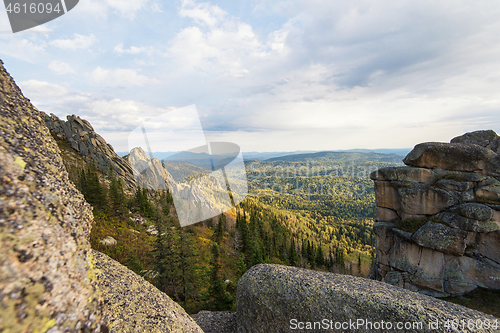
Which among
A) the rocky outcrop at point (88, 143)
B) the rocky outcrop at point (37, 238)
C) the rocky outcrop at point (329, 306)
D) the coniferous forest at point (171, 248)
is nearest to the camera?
the rocky outcrop at point (37, 238)

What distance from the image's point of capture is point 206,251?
1452 inches

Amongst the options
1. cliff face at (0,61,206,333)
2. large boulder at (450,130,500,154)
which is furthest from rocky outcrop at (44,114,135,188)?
large boulder at (450,130,500,154)

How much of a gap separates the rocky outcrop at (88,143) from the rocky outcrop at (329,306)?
63.2 meters

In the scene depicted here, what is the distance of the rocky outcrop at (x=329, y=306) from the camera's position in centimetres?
920

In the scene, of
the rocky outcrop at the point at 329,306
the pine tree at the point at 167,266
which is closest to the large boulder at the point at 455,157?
the rocky outcrop at the point at 329,306

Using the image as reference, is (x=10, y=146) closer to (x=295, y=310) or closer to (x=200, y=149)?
(x=200, y=149)

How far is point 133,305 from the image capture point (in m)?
7.00

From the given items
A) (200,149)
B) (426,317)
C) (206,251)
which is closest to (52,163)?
(200,149)

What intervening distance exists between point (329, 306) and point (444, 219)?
15.6 m

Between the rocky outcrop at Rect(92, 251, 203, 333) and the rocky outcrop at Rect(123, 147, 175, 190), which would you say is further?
the rocky outcrop at Rect(123, 147, 175, 190)

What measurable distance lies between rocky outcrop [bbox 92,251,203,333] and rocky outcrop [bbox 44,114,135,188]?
208 ft

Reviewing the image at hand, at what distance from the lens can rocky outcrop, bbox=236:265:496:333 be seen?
920 cm

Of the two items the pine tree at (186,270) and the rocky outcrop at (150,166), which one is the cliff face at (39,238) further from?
the pine tree at (186,270)

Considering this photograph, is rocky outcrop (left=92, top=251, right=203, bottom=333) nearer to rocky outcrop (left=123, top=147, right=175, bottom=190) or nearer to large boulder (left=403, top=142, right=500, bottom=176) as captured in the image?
rocky outcrop (left=123, top=147, right=175, bottom=190)
